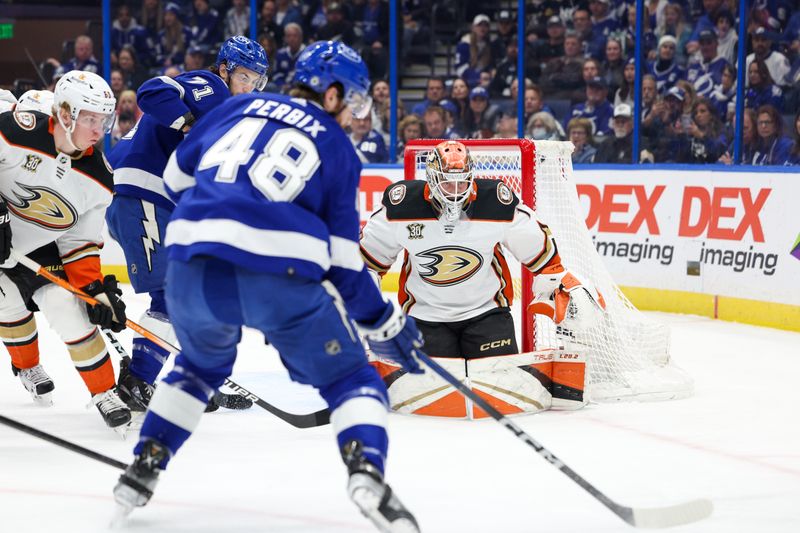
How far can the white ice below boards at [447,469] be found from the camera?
2.57 metres

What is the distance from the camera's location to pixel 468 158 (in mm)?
3645

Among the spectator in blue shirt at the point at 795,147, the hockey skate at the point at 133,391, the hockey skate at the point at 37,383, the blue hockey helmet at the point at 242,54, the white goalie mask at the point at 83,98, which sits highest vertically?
the blue hockey helmet at the point at 242,54

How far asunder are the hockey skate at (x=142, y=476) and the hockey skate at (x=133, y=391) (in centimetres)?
111

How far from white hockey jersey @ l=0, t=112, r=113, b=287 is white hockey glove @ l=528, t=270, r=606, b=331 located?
1.49 meters

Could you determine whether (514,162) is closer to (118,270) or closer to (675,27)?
(675,27)

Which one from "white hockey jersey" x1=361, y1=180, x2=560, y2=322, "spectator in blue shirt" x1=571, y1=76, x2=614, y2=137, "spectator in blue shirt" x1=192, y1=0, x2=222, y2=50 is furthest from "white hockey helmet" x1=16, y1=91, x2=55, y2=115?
"spectator in blue shirt" x1=192, y1=0, x2=222, y2=50

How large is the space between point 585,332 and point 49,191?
193cm

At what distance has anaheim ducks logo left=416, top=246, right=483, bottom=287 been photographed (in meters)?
3.77

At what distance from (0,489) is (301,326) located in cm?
112

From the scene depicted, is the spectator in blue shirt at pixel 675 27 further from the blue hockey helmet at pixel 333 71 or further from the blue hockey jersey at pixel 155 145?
the blue hockey helmet at pixel 333 71

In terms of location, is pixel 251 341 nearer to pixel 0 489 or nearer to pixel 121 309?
pixel 121 309

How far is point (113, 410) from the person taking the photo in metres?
3.32

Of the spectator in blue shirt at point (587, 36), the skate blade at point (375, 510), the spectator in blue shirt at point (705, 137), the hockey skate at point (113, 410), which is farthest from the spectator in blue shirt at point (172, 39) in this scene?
the skate blade at point (375, 510)

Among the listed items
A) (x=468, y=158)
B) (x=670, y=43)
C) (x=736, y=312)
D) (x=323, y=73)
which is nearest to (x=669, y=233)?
(x=736, y=312)
